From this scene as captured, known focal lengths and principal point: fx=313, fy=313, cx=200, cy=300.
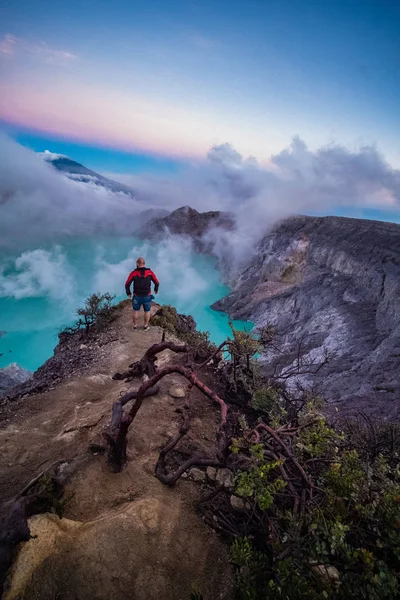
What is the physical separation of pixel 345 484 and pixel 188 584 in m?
2.01

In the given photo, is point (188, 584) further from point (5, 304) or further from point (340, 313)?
point (5, 304)

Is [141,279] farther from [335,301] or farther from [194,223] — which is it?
[194,223]

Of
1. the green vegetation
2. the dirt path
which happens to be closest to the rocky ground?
the dirt path

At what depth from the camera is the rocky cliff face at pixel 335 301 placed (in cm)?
3062

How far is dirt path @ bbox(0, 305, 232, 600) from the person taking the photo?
321 cm

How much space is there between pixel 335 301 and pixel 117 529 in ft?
164

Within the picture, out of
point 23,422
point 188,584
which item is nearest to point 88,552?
point 188,584

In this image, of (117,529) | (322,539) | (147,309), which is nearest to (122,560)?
(117,529)

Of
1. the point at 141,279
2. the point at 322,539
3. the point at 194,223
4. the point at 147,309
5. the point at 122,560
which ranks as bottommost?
the point at 322,539

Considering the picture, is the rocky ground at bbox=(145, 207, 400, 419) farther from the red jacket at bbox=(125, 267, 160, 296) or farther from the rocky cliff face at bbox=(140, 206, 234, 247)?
the rocky cliff face at bbox=(140, 206, 234, 247)

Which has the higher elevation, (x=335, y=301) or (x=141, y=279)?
(x=335, y=301)

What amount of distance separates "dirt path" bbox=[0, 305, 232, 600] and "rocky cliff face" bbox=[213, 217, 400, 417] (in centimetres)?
1552

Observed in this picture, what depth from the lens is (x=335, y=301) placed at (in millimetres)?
48438

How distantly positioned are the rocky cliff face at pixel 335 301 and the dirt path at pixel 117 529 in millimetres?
15515
